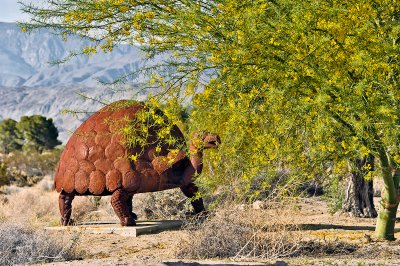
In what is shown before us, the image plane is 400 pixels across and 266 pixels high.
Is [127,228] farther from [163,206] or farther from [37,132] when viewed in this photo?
[37,132]

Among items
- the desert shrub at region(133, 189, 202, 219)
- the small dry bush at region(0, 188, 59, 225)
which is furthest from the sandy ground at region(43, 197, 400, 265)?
the small dry bush at region(0, 188, 59, 225)

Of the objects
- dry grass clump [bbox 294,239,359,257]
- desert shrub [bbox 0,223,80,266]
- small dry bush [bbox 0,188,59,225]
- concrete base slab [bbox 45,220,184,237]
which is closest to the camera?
desert shrub [bbox 0,223,80,266]

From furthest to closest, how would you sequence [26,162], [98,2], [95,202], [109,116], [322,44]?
[26,162], [95,202], [109,116], [98,2], [322,44]

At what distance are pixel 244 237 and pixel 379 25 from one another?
132 inches

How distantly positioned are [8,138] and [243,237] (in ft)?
210

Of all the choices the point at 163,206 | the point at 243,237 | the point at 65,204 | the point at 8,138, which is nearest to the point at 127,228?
the point at 65,204

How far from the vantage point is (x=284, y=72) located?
884 centimetres

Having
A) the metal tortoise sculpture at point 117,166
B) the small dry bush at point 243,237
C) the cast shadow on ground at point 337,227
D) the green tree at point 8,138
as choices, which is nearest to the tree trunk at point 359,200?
the cast shadow on ground at point 337,227

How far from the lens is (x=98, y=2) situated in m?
10.6

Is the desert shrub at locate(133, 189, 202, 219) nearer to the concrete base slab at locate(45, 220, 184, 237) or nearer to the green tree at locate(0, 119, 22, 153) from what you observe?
the concrete base slab at locate(45, 220, 184, 237)

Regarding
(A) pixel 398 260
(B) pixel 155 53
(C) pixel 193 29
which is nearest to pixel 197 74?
(C) pixel 193 29

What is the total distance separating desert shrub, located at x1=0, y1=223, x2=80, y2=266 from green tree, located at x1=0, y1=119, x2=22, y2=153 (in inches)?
2295

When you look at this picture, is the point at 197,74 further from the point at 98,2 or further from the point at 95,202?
the point at 95,202

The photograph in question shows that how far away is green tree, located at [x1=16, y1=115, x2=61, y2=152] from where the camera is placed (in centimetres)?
6762
